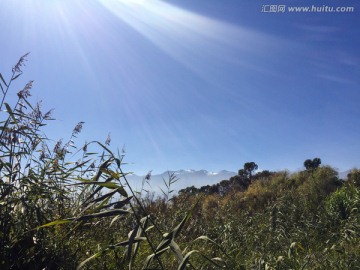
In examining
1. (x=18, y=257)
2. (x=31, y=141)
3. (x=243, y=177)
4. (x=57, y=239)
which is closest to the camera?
(x=18, y=257)

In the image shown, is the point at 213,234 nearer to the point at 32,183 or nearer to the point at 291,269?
the point at 291,269

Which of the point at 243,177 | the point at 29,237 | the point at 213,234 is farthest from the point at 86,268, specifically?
the point at 243,177

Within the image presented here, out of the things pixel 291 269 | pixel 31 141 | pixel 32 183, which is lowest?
pixel 291 269

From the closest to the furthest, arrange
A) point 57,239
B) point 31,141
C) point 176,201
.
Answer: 1. point 57,239
2. point 31,141
3. point 176,201

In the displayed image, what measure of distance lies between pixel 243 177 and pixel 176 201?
22330mm

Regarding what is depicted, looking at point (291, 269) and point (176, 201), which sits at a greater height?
point (176, 201)

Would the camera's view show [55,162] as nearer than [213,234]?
Yes

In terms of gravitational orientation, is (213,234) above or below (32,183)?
below

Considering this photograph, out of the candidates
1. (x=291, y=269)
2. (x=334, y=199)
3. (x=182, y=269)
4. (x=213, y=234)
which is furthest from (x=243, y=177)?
(x=182, y=269)

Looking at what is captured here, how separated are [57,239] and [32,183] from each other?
1.71ft

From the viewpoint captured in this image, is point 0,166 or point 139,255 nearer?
point 0,166

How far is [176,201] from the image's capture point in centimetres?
687

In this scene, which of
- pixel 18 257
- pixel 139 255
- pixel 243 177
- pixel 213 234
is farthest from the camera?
pixel 243 177

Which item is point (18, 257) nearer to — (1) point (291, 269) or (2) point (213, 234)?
(1) point (291, 269)
